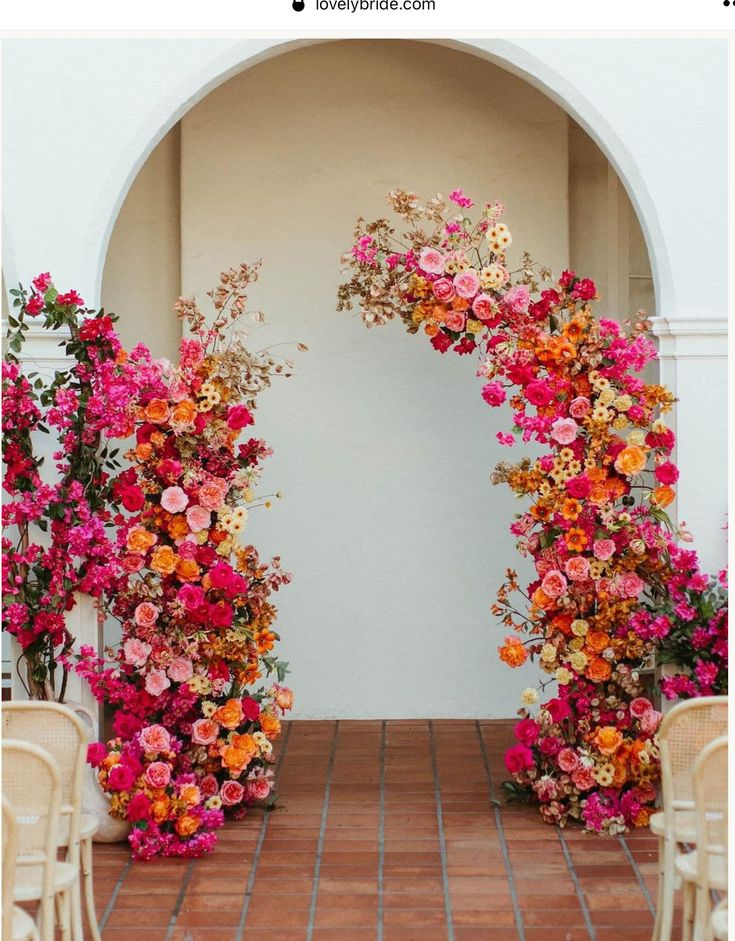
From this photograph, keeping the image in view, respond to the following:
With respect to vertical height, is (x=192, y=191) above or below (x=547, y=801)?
above

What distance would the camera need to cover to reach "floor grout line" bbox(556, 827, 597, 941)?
4719 mm

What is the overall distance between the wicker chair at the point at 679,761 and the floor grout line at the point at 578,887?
17.2 inches

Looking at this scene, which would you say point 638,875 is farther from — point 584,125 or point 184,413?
point 584,125

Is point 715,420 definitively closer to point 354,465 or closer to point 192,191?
point 354,465

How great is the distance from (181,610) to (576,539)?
175 centimetres

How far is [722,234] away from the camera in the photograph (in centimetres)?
602

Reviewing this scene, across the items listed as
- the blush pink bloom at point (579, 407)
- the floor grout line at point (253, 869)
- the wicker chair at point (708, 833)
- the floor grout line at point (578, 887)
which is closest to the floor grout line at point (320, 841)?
the floor grout line at point (253, 869)

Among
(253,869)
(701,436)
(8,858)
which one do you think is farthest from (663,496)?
(8,858)

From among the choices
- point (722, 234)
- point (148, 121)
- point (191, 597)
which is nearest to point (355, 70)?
point (148, 121)

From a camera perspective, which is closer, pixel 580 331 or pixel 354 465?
pixel 580 331

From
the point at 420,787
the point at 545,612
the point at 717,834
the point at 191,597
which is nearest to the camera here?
the point at 717,834

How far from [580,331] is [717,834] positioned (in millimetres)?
2509

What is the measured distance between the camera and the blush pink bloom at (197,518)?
18.5ft

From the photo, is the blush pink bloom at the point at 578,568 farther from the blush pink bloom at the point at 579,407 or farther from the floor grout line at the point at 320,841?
the floor grout line at the point at 320,841
